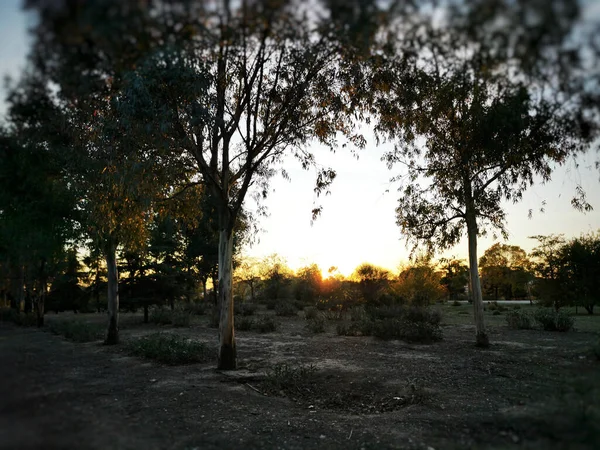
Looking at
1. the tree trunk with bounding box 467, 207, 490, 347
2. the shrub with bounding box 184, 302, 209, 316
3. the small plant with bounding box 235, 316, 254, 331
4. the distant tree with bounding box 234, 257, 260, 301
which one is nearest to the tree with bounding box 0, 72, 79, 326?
the small plant with bounding box 235, 316, 254, 331

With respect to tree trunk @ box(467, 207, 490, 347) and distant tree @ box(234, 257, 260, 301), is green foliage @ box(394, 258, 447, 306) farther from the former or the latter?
distant tree @ box(234, 257, 260, 301)

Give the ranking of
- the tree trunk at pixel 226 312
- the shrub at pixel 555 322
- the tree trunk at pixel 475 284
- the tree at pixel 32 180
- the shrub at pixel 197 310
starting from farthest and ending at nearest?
the shrub at pixel 197 310 < the shrub at pixel 555 322 < the tree trunk at pixel 475 284 < the tree trunk at pixel 226 312 < the tree at pixel 32 180

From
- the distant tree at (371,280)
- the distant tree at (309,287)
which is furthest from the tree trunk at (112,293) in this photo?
the distant tree at (309,287)

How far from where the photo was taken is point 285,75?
412 inches

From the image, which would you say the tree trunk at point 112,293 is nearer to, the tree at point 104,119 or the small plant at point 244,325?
the tree at point 104,119

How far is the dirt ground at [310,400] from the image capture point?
13.2 feet

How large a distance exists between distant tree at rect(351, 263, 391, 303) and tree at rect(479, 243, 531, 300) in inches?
964

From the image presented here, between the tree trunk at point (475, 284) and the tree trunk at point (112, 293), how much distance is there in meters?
13.1

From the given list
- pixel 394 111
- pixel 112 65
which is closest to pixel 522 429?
pixel 112 65

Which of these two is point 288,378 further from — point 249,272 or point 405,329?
point 249,272

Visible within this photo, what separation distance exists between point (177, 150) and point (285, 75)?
3.48m

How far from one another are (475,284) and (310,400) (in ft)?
27.6

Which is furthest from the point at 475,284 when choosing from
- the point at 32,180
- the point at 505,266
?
the point at 505,266

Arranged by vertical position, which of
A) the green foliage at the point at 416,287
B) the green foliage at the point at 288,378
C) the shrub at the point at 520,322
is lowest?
the shrub at the point at 520,322
